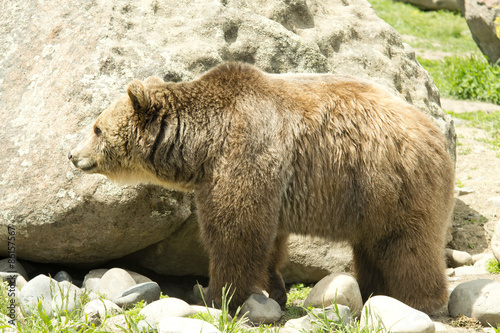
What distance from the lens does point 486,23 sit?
11625 mm

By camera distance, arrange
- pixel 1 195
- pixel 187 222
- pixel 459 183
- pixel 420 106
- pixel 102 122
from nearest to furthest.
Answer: pixel 102 122 → pixel 1 195 → pixel 187 222 → pixel 420 106 → pixel 459 183

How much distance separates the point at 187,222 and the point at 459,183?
13.0 feet

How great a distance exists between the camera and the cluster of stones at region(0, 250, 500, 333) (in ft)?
13.0

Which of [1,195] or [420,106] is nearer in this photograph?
[1,195]

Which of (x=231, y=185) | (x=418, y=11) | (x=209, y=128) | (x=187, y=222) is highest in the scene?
(x=209, y=128)

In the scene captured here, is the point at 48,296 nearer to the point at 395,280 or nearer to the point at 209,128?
the point at 209,128

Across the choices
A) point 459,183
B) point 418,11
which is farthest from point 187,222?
point 418,11

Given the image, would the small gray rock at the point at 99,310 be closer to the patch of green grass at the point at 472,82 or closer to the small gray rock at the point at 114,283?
the small gray rock at the point at 114,283

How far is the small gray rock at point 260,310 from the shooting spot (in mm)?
4426

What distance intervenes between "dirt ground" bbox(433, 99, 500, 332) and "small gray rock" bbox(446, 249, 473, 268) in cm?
35

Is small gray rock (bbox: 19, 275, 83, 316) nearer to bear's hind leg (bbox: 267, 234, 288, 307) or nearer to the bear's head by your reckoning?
the bear's head

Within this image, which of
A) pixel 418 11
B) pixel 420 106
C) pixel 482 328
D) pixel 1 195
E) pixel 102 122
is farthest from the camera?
pixel 418 11

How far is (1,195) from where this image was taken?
17.3 ft

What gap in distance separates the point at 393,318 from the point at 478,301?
3.08 ft
